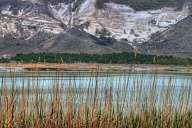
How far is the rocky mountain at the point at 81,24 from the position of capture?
103 m

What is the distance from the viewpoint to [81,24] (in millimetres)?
121812

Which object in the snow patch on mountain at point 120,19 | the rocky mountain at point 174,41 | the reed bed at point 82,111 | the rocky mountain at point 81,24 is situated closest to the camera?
the reed bed at point 82,111

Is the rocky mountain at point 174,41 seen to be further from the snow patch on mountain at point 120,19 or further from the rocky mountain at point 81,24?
the snow patch on mountain at point 120,19

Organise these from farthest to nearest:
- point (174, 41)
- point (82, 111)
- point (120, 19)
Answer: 1. point (120, 19)
2. point (174, 41)
3. point (82, 111)

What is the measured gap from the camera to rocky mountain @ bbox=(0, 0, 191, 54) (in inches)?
4038

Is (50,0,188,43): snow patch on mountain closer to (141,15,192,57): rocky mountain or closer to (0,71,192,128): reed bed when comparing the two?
(141,15,192,57): rocky mountain

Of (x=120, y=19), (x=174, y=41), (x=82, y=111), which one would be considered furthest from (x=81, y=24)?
(x=82, y=111)

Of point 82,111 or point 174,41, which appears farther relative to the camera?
point 174,41

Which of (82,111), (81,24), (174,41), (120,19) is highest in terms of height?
(120,19)

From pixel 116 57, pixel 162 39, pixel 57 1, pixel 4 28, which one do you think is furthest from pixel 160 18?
pixel 116 57

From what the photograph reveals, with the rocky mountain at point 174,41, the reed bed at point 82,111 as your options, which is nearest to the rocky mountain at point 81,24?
the rocky mountain at point 174,41

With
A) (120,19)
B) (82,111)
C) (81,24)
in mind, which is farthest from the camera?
(120,19)

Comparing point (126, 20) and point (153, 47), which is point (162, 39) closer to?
point (153, 47)

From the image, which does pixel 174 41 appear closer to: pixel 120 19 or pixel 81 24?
pixel 120 19
